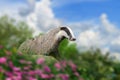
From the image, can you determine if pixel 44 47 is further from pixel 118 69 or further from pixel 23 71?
pixel 23 71

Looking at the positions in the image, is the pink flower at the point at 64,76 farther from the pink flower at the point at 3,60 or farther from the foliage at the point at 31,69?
the pink flower at the point at 3,60

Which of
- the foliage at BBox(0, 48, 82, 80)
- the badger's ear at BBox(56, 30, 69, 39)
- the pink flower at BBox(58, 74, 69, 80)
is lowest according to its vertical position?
the pink flower at BBox(58, 74, 69, 80)

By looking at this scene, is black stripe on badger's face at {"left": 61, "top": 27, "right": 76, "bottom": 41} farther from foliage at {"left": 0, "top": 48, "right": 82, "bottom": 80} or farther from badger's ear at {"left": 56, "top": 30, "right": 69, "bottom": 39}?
foliage at {"left": 0, "top": 48, "right": 82, "bottom": 80}

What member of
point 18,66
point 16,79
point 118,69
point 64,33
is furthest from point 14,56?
point 118,69

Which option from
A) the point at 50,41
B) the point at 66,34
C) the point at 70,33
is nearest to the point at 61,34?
the point at 66,34

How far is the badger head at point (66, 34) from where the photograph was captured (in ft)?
45.6

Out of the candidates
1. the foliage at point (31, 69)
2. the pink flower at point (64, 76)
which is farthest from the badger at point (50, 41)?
the pink flower at point (64, 76)

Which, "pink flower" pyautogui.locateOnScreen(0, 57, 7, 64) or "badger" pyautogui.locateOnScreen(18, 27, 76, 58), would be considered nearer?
"pink flower" pyautogui.locateOnScreen(0, 57, 7, 64)

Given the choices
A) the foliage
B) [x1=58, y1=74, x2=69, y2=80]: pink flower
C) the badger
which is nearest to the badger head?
the badger

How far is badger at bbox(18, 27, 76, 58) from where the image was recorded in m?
14.0

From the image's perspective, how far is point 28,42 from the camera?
15625mm

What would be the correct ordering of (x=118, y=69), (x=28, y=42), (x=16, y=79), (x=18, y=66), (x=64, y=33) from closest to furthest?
(x=16, y=79) → (x=18, y=66) → (x=64, y=33) → (x=28, y=42) → (x=118, y=69)

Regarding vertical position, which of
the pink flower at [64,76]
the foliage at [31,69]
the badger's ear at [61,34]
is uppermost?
the badger's ear at [61,34]

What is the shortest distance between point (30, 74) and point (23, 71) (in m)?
0.16
